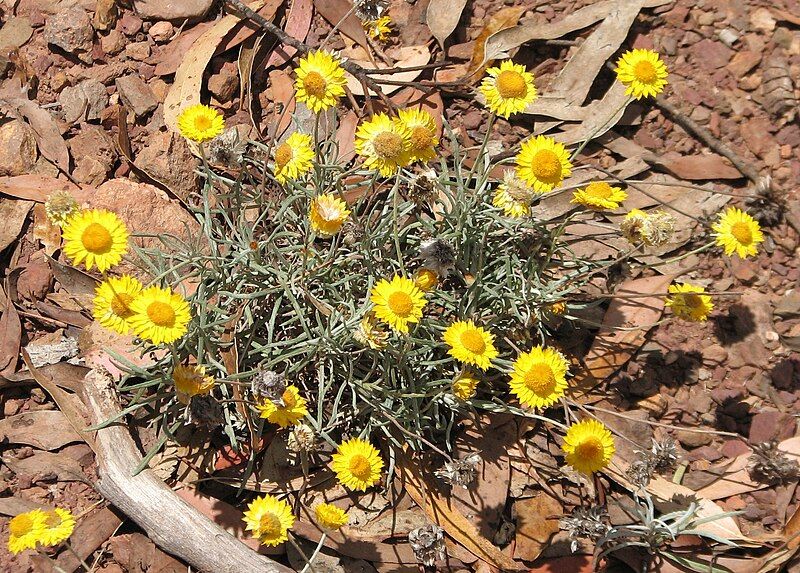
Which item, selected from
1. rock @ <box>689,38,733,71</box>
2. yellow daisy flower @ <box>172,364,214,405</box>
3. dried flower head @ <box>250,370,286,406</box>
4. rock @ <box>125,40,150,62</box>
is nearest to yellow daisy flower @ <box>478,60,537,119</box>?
dried flower head @ <box>250,370,286,406</box>

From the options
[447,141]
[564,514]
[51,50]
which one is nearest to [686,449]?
[564,514]

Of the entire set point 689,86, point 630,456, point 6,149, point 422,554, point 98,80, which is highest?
point 689,86

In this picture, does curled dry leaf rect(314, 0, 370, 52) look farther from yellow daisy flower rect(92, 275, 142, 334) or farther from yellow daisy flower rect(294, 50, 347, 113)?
yellow daisy flower rect(92, 275, 142, 334)

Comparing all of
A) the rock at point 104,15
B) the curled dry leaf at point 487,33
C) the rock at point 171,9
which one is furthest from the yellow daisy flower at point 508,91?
the rock at point 104,15

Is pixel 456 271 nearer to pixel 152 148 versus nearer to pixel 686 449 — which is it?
pixel 686 449

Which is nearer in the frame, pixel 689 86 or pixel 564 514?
pixel 564 514

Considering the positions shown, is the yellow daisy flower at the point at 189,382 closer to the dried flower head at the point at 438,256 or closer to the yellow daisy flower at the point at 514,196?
the dried flower head at the point at 438,256
